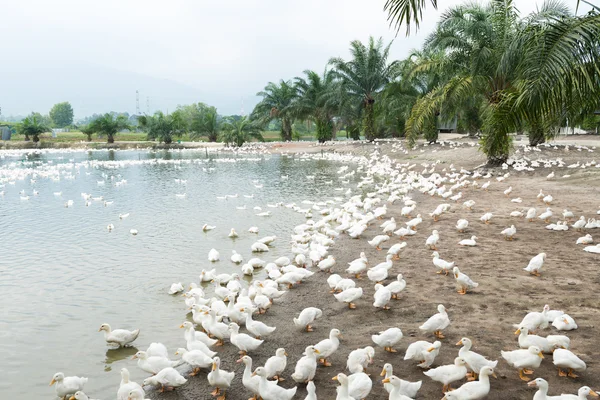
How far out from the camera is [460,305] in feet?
25.2

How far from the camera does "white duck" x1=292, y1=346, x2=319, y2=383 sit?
576 cm

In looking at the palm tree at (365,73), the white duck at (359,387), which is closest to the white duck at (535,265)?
the white duck at (359,387)

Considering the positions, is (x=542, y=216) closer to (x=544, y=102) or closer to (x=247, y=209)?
(x=544, y=102)

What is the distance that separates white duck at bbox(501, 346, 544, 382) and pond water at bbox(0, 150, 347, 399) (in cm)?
475

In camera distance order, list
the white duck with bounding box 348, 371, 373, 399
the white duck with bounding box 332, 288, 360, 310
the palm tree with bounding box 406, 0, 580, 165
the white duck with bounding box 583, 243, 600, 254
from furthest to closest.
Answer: the palm tree with bounding box 406, 0, 580, 165 → the white duck with bounding box 583, 243, 600, 254 → the white duck with bounding box 332, 288, 360, 310 → the white duck with bounding box 348, 371, 373, 399

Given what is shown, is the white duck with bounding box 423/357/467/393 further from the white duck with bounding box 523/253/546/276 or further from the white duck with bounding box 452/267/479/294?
the white duck with bounding box 523/253/546/276

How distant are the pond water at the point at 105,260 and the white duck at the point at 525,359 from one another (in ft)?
15.6

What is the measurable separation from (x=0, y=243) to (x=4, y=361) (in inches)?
334

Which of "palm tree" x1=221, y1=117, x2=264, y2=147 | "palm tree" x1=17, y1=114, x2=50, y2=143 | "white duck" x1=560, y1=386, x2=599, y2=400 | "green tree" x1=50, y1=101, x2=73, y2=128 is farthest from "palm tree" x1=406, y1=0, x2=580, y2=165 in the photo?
"green tree" x1=50, y1=101, x2=73, y2=128

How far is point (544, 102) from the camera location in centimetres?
845

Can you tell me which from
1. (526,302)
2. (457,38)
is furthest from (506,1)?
(526,302)

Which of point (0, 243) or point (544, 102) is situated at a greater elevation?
point (544, 102)

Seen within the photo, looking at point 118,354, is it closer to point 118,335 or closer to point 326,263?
point 118,335

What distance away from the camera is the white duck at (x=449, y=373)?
5352 millimetres
